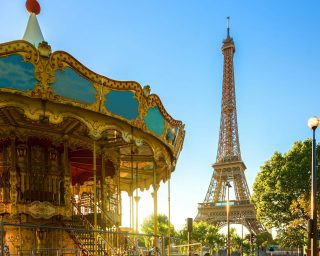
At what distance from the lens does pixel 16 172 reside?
13.3m

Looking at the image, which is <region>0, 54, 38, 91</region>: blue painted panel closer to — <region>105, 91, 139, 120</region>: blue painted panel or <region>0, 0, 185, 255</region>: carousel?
<region>0, 0, 185, 255</region>: carousel

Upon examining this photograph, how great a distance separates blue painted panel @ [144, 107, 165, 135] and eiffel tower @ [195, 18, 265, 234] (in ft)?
167

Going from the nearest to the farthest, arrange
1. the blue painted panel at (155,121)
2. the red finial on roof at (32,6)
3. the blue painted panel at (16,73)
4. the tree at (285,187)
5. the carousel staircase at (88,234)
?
1. the blue painted panel at (16,73)
2. the carousel staircase at (88,234)
3. the blue painted panel at (155,121)
4. the red finial on roof at (32,6)
5. the tree at (285,187)

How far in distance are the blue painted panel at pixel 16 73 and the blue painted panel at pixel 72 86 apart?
0.62 meters

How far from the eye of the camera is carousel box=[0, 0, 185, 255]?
10.8 meters

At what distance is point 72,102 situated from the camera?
11.3m

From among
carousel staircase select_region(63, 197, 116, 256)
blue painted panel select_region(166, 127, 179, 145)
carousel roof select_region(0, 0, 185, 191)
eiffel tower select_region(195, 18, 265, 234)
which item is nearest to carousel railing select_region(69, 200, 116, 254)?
carousel staircase select_region(63, 197, 116, 256)

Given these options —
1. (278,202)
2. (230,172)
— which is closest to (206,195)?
(230,172)

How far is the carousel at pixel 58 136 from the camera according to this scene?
10.8 m

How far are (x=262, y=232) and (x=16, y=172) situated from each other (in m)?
61.0

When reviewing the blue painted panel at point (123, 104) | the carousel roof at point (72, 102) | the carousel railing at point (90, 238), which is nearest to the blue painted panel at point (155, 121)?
the carousel roof at point (72, 102)

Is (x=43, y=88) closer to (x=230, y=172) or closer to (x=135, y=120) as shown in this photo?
(x=135, y=120)

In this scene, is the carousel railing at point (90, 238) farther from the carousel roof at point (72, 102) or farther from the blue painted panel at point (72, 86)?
the blue painted panel at point (72, 86)

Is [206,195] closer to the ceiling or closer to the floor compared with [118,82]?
closer to the floor
